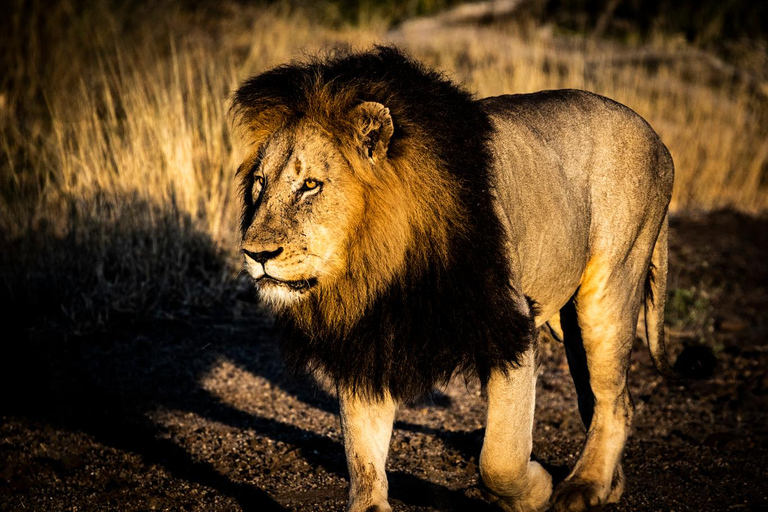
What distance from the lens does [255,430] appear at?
14.6ft

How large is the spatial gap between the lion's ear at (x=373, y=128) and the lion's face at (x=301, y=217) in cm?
9

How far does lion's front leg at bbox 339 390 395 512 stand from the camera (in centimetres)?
311

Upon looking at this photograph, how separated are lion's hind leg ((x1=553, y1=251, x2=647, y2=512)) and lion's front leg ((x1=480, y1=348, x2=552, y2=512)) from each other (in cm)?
58

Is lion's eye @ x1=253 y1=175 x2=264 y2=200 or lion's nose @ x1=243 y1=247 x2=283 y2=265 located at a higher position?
lion's eye @ x1=253 y1=175 x2=264 y2=200

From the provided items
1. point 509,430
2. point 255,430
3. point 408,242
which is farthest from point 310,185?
point 255,430

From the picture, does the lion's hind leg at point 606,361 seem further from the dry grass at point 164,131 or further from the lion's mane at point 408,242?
the dry grass at point 164,131

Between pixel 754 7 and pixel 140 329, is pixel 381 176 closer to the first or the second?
pixel 140 329

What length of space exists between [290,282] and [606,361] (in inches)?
67.6

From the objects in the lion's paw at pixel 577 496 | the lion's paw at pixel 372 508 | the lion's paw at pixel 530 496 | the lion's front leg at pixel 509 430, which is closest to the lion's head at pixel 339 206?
the lion's front leg at pixel 509 430

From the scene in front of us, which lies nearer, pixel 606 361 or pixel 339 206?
pixel 339 206

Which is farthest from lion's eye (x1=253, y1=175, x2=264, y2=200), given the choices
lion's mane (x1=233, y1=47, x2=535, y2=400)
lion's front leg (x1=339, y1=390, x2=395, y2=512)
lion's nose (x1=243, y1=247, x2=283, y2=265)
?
lion's front leg (x1=339, y1=390, x2=395, y2=512)

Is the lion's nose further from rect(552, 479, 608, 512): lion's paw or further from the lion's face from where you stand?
rect(552, 479, 608, 512): lion's paw

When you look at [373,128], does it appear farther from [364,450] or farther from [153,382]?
[153,382]

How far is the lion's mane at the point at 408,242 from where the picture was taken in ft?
9.26
